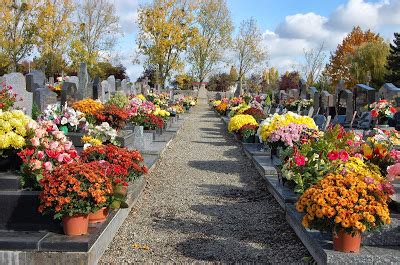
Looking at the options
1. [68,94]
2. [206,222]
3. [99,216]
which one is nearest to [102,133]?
[206,222]

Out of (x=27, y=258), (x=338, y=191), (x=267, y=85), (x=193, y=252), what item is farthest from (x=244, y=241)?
(x=267, y=85)

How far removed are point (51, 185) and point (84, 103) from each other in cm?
612

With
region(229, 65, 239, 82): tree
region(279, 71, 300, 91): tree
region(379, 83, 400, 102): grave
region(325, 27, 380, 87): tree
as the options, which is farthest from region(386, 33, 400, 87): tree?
region(229, 65, 239, 82): tree

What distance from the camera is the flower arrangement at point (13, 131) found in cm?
504

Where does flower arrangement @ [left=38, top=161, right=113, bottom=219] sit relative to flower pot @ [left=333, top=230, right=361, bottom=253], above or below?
above

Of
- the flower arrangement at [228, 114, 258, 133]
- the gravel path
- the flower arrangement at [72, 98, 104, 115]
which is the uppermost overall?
the flower arrangement at [72, 98, 104, 115]

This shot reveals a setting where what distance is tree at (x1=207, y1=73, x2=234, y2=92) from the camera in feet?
226

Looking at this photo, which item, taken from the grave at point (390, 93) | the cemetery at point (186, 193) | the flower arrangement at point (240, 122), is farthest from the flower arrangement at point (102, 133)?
the grave at point (390, 93)

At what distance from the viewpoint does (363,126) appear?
1552 cm

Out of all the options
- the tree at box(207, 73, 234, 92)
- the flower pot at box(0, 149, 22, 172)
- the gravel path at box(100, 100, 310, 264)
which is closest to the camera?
the gravel path at box(100, 100, 310, 264)

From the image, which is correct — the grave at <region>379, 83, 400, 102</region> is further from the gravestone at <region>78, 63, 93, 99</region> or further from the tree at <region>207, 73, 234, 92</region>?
the tree at <region>207, 73, 234, 92</region>

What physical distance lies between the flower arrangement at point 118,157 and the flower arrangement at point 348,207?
2.46m

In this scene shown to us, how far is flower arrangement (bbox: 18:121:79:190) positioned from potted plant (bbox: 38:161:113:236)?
44 centimetres

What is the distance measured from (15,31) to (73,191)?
40.9 meters
